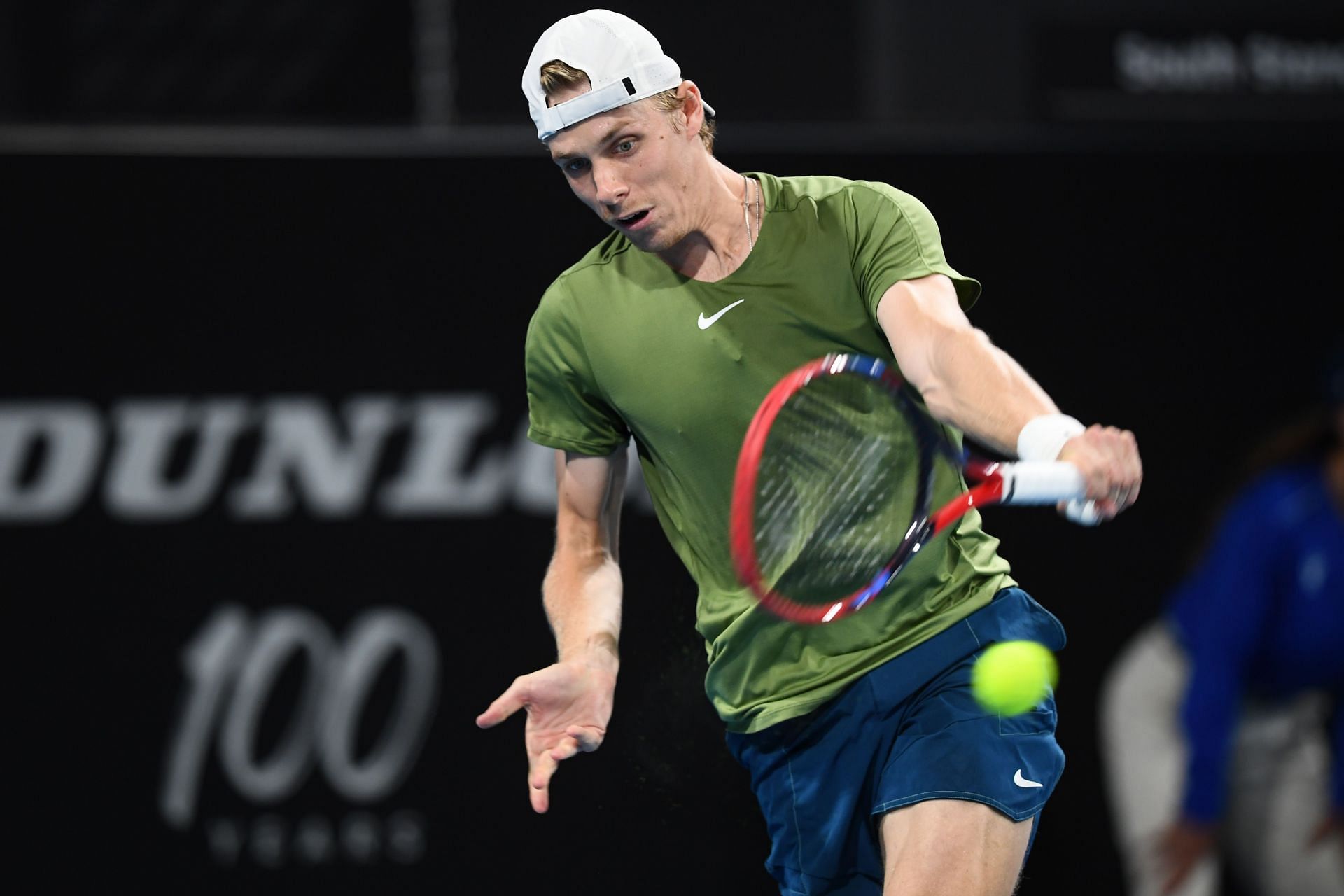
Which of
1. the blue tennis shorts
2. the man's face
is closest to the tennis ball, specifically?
the blue tennis shorts

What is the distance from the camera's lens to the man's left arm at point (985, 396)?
2105 mm

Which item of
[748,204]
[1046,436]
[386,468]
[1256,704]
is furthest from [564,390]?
[1256,704]

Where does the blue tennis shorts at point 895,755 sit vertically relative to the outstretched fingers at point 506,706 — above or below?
below

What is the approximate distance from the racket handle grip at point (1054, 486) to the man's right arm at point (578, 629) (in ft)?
2.57

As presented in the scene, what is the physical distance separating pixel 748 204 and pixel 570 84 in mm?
320

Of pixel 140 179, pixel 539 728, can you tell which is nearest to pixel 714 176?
pixel 539 728

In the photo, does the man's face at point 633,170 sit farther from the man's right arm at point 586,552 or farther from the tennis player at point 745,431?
the man's right arm at point 586,552

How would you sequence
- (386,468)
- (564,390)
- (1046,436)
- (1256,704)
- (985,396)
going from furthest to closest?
1. (386,468)
2. (1256,704)
3. (564,390)
4. (985,396)
5. (1046,436)

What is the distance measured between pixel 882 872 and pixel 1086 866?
2.28 meters

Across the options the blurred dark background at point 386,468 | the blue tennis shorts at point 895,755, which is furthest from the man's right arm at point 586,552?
the blurred dark background at point 386,468

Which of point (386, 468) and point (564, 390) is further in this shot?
point (386, 468)

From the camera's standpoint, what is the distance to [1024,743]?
263cm

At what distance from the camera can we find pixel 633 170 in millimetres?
2576

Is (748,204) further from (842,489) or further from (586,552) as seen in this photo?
(586,552)
